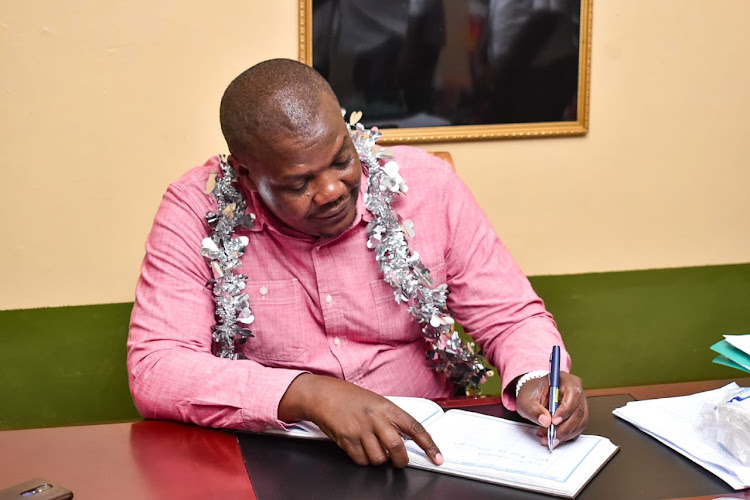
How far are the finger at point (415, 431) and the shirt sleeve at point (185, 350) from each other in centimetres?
21

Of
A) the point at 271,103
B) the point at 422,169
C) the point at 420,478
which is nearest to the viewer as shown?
the point at 420,478

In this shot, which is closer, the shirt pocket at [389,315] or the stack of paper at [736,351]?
the stack of paper at [736,351]

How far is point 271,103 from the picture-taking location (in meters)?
1.54

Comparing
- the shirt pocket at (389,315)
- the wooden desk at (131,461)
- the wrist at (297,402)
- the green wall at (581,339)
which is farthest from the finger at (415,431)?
the green wall at (581,339)

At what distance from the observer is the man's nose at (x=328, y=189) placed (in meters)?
1.55

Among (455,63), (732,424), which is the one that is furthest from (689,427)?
(455,63)

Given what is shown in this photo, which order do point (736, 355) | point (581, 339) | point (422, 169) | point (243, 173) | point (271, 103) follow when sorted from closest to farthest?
point (736, 355), point (271, 103), point (243, 173), point (422, 169), point (581, 339)

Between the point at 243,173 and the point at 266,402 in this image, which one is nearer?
the point at 266,402

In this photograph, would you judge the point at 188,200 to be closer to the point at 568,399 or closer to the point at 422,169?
the point at 422,169

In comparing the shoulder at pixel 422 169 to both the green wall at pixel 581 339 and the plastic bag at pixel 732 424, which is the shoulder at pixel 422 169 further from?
the green wall at pixel 581 339

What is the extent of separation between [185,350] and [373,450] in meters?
0.48

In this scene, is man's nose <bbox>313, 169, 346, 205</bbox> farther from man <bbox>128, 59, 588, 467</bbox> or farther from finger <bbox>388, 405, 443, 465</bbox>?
finger <bbox>388, 405, 443, 465</bbox>

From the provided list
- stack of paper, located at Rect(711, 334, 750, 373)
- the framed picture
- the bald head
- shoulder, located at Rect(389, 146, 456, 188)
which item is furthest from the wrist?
the framed picture

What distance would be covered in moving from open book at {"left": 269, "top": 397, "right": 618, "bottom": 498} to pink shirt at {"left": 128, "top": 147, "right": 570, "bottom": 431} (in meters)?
0.21
